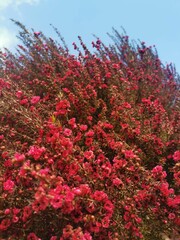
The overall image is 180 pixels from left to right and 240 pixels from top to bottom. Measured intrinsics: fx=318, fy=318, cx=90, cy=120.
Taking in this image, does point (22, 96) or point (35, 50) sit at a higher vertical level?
point (35, 50)

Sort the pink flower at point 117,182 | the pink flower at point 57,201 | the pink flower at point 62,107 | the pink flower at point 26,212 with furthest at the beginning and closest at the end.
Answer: the pink flower at point 62,107, the pink flower at point 117,182, the pink flower at point 26,212, the pink flower at point 57,201

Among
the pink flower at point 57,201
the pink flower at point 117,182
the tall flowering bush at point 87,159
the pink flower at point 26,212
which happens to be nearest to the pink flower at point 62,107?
the tall flowering bush at point 87,159

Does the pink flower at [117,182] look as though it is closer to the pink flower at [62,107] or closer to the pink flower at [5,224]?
the pink flower at [5,224]

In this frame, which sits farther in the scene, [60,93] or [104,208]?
[60,93]

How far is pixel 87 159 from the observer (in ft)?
11.3

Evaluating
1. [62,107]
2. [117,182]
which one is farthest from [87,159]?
[62,107]

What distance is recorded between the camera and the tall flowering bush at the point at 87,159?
2859 mm

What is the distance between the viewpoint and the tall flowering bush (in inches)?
113

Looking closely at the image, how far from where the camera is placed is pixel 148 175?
3.51m

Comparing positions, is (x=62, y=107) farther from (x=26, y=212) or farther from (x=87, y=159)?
(x=26, y=212)

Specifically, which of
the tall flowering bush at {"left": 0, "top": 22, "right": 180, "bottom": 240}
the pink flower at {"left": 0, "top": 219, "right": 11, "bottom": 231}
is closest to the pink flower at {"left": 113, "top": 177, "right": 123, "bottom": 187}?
the tall flowering bush at {"left": 0, "top": 22, "right": 180, "bottom": 240}

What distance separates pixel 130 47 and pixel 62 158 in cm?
539

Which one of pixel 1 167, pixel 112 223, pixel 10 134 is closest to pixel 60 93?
pixel 10 134

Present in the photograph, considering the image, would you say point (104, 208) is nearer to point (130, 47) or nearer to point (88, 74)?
point (88, 74)
